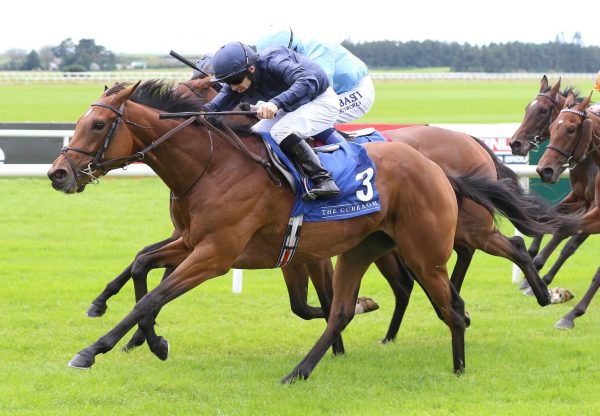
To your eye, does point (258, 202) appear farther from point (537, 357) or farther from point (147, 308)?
point (537, 357)

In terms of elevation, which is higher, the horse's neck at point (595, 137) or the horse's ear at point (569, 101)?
the horse's ear at point (569, 101)

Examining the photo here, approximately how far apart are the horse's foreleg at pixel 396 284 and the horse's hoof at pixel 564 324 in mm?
1019

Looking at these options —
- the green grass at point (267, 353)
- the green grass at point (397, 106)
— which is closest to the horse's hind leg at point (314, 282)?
the green grass at point (267, 353)

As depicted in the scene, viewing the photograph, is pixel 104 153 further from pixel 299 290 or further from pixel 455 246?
pixel 455 246

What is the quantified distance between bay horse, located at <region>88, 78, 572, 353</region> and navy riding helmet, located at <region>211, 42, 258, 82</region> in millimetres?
782

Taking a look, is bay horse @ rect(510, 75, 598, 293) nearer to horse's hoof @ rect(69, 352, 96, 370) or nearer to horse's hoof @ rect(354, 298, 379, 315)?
horse's hoof @ rect(354, 298, 379, 315)

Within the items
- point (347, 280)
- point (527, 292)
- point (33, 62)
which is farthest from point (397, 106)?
point (33, 62)

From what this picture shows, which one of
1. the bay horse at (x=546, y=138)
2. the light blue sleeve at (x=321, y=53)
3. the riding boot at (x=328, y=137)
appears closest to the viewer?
the riding boot at (x=328, y=137)

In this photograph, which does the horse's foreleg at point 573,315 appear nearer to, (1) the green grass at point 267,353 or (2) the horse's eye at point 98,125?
(1) the green grass at point 267,353

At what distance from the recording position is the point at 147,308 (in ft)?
15.3

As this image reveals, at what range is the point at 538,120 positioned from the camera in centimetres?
851

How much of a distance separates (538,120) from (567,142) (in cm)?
158

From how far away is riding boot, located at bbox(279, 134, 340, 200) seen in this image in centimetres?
502

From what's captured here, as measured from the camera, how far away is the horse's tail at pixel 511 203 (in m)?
5.78
